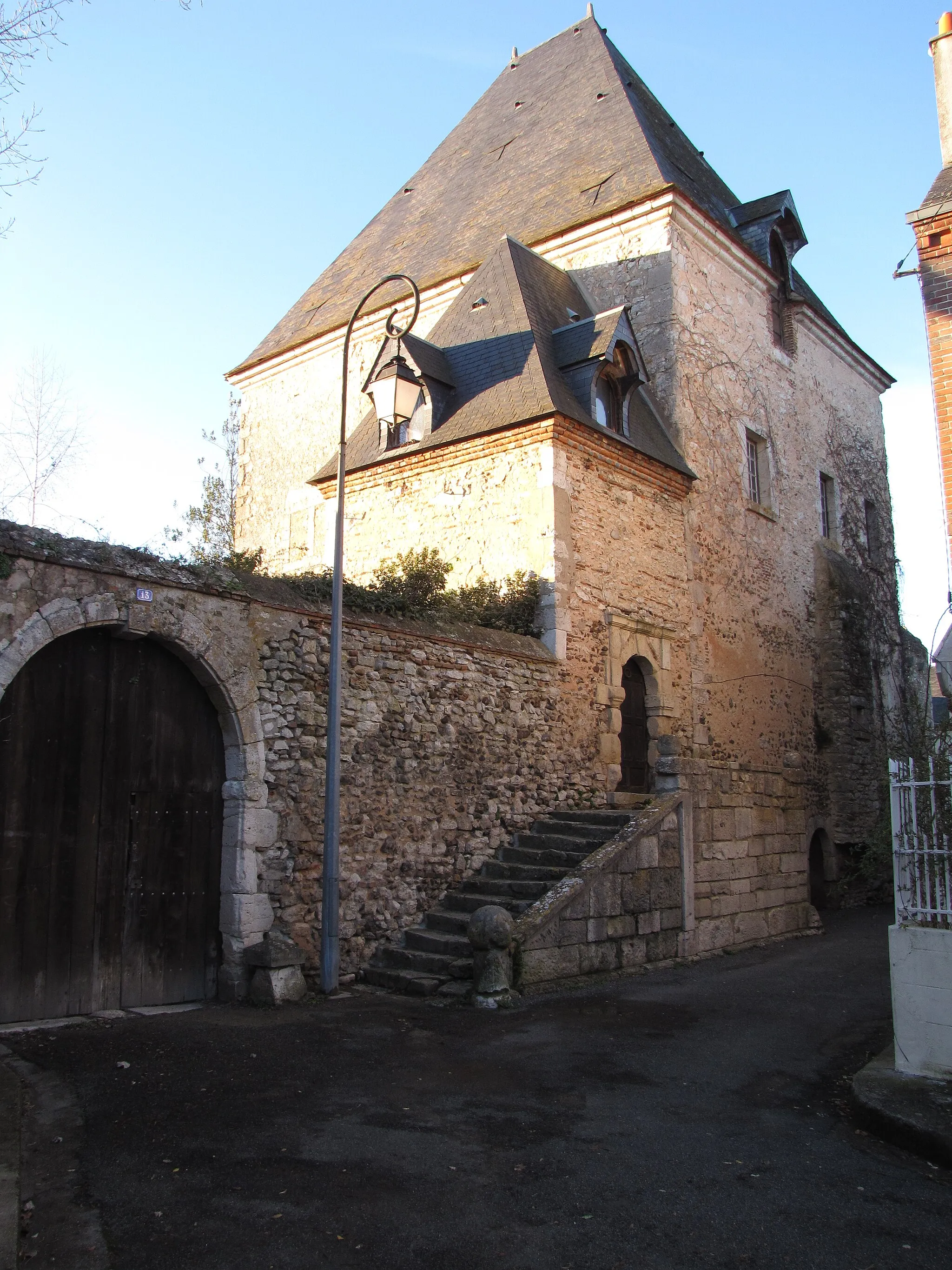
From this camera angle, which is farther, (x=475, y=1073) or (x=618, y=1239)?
(x=475, y=1073)

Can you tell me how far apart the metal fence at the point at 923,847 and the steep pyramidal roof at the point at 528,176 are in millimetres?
10398

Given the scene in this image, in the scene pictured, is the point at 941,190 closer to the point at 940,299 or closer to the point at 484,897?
the point at 940,299

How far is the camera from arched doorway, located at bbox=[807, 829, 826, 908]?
589 inches

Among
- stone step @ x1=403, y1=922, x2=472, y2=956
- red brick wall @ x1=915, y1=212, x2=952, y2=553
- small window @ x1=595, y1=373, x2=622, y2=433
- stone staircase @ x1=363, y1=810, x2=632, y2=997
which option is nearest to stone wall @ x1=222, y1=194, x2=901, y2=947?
small window @ x1=595, y1=373, x2=622, y2=433

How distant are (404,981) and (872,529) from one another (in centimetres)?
1430

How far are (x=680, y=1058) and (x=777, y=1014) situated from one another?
5.01ft

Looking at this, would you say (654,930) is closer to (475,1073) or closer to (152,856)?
(475,1073)

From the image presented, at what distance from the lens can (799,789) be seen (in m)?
11.1

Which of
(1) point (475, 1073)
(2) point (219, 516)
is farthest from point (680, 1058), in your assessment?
(2) point (219, 516)

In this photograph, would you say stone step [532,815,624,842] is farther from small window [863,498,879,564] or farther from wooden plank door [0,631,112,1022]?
small window [863,498,879,564]

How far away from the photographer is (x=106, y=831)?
6.39m

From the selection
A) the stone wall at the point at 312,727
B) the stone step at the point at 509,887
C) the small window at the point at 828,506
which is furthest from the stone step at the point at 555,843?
the small window at the point at 828,506

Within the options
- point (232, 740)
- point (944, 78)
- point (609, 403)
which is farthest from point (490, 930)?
point (944, 78)

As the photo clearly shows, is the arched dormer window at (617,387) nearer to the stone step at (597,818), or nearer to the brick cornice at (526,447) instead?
the brick cornice at (526,447)
